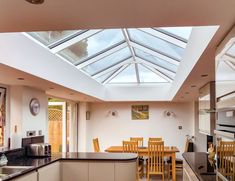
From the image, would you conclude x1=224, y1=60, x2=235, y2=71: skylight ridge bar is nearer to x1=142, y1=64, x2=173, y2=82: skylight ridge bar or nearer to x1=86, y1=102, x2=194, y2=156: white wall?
x1=142, y1=64, x2=173, y2=82: skylight ridge bar

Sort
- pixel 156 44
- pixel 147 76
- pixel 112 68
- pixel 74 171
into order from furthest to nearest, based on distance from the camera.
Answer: pixel 147 76 < pixel 112 68 < pixel 156 44 < pixel 74 171

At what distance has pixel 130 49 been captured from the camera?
7.03 meters

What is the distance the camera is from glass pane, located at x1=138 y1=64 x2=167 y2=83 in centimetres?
849

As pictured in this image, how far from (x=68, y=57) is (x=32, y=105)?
3.64 feet

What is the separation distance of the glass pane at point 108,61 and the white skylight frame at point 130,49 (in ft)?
0.44

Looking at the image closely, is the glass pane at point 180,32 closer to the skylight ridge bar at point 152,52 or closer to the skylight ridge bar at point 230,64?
the skylight ridge bar at point 152,52

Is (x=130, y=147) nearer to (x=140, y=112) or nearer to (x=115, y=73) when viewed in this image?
(x=115, y=73)

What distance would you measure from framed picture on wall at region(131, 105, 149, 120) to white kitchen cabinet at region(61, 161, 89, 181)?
17.8ft

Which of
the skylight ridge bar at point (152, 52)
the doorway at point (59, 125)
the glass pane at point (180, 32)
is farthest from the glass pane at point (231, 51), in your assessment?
the doorway at point (59, 125)

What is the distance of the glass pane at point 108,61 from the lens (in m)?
7.15

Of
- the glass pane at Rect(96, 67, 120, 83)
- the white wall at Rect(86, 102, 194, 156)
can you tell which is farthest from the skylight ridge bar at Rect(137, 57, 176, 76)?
the white wall at Rect(86, 102, 194, 156)

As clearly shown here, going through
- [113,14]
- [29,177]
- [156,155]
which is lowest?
[156,155]

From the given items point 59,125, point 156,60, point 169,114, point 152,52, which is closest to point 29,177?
point 152,52

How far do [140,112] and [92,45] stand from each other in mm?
4935
